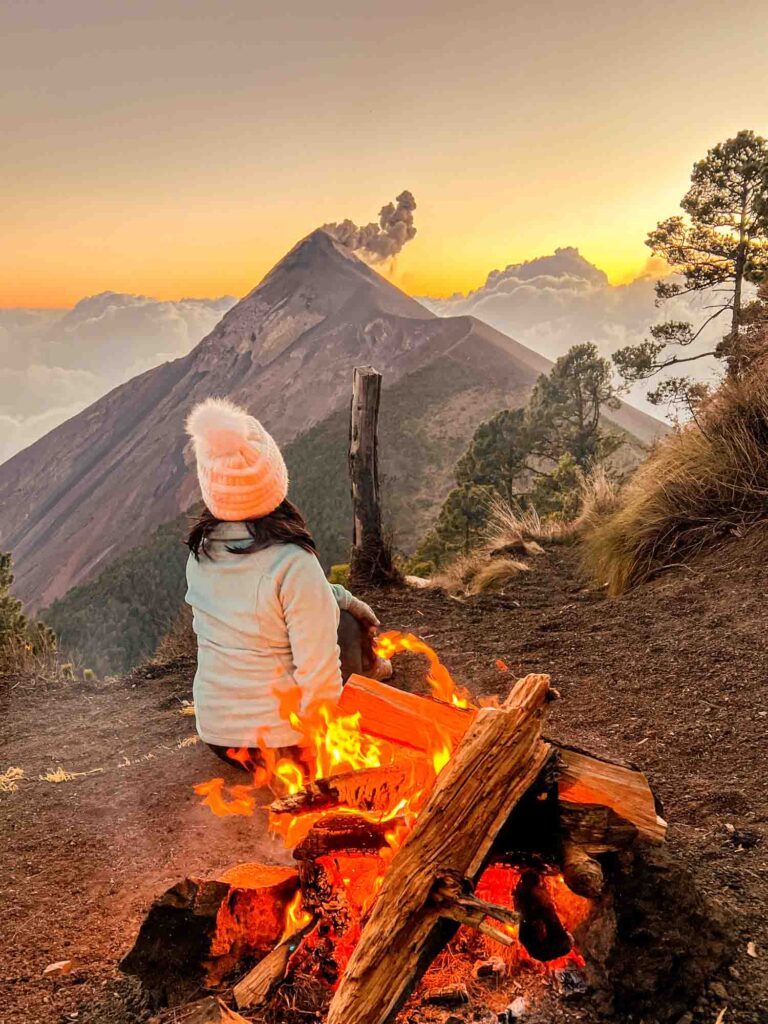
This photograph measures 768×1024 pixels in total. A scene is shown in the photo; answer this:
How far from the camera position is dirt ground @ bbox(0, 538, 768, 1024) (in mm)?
2225

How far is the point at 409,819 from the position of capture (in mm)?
2072

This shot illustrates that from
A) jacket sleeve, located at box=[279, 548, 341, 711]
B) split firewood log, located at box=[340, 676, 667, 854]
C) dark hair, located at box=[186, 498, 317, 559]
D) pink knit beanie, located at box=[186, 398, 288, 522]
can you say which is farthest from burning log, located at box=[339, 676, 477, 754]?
pink knit beanie, located at box=[186, 398, 288, 522]

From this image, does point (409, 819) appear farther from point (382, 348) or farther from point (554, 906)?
point (382, 348)

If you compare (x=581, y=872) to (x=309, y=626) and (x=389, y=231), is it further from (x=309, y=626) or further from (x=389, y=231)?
(x=389, y=231)

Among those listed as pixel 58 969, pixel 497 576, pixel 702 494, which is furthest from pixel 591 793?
pixel 497 576

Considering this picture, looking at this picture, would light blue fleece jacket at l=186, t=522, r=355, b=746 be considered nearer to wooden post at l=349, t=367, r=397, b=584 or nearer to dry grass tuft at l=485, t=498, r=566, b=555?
wooden post at l=349, t=367, r=397, b=584

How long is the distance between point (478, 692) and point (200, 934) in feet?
9.74

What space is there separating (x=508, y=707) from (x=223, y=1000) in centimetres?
106

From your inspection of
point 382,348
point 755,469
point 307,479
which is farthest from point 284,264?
point 755,469

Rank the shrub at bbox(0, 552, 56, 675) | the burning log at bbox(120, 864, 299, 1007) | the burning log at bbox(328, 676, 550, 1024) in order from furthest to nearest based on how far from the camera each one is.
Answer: the shrub at bbox(0, 552, 56, 675), the burning log at bbox(120, 864, 299, 1007), the burning log at bbox(328, 676, 550, 1024)

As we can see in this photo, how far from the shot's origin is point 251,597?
291 cm

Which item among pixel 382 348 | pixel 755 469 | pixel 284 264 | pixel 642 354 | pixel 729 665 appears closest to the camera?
pixel 729 665

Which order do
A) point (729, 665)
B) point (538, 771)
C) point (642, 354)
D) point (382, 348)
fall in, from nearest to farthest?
point (538, 771)
point (729, 665)
point (642, 354)
point (382, 348)

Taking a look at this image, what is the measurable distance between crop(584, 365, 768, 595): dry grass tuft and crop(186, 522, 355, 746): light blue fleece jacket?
4443 millimetres
